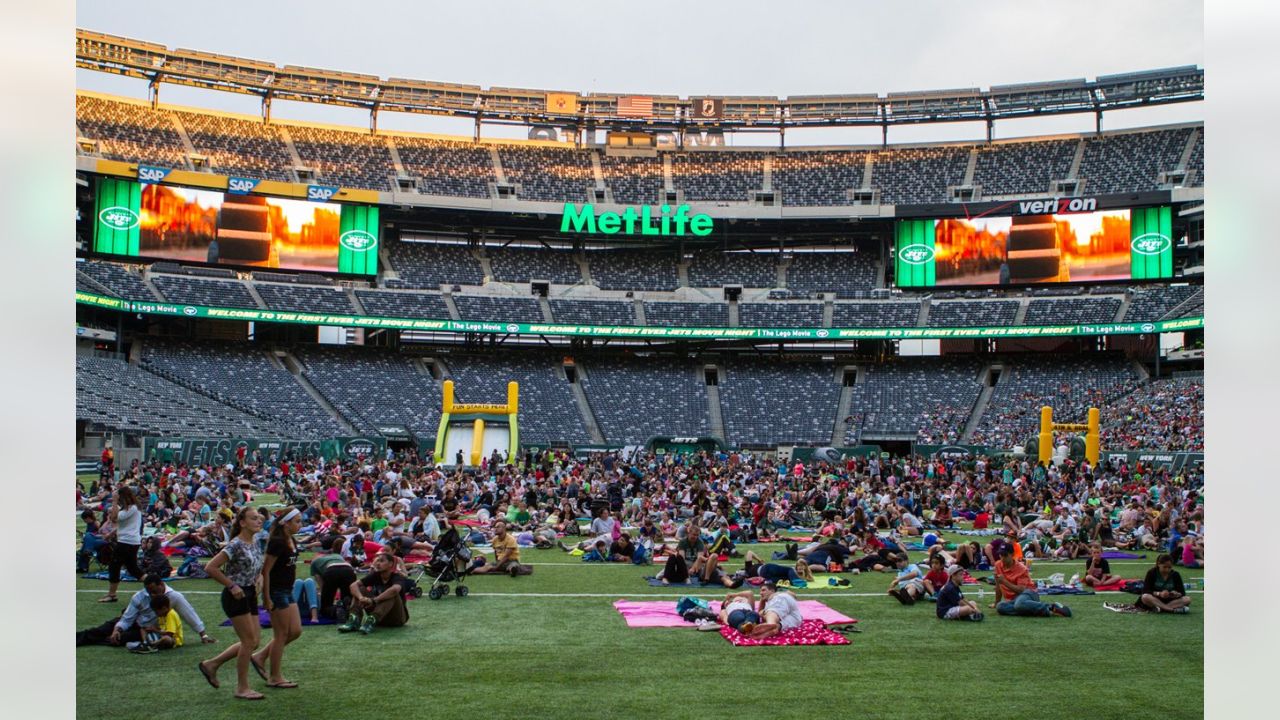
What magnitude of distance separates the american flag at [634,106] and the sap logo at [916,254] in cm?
1669

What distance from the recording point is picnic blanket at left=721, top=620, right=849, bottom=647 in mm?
9664

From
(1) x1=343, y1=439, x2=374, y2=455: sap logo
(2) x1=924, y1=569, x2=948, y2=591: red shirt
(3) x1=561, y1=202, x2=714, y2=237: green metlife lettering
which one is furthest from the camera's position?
(3) x1=561, y1=202, x2=714, y2=237: green metlife lettering

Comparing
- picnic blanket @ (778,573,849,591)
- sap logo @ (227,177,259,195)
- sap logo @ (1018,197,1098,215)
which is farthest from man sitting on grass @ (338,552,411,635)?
sap logo @ (1018,197,1098,215)

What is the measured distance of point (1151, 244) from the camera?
4925 centimetres

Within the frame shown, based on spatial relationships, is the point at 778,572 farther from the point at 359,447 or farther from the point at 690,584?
the point at 359,447

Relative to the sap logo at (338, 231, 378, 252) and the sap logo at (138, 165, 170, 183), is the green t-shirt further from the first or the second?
the sap logo at (338, 231, 378, 252)

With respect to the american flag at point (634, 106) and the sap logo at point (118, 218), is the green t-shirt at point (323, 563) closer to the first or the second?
the sap logo at point (118, 218)

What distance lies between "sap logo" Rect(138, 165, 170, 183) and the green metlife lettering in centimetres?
1991

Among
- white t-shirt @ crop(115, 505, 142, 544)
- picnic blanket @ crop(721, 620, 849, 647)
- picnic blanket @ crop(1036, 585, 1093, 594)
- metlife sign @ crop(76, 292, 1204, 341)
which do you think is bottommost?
picnic blanket @ crop(1036, 585, 1093, 594)

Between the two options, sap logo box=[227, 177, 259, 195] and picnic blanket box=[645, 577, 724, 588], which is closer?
picnic blanket box=[645, 577, 724, 588]

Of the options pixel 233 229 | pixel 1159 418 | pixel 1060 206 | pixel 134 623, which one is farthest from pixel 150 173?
pixel 1159 418

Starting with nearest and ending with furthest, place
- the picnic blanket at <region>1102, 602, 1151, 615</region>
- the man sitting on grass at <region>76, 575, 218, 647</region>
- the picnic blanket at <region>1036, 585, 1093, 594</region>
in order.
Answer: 1. the man sitting on grass at <region>76, 575, 218, 647</region>
2. the picnic blanket at <region>1102, 602, 1151, 615</region>
3. the picnic blanket at <region>1036, 585, 1093, 594</region>
